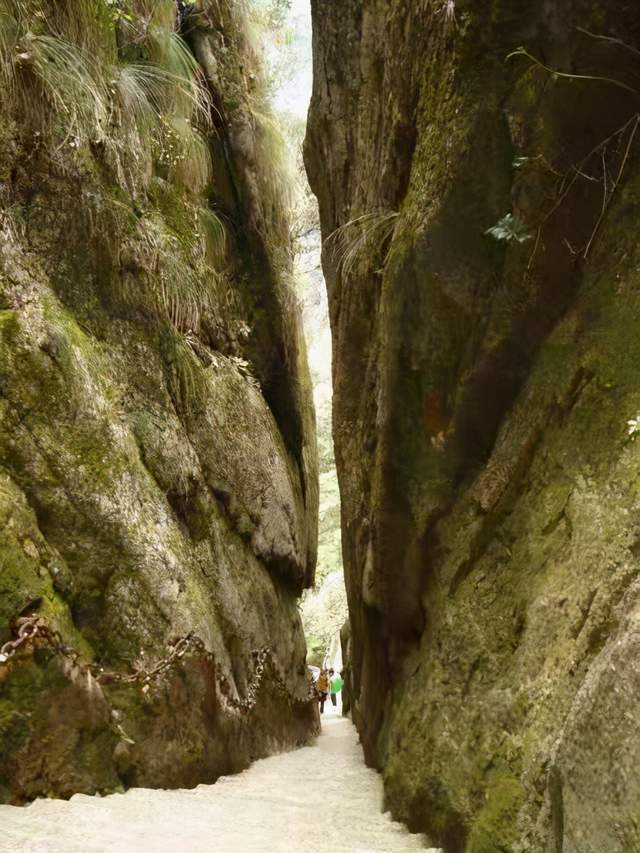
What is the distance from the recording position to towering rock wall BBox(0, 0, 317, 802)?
15.1ft

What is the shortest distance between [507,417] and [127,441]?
3.15m

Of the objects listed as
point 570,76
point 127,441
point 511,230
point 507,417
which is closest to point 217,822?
point 507,417

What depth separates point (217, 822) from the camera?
12.7 ft

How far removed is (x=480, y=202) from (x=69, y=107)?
371 centimetres

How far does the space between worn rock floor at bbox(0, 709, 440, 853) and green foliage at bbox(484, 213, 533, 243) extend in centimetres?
324

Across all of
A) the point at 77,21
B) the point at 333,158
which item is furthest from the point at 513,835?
the point at 77,21

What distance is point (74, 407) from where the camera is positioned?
17.8ft

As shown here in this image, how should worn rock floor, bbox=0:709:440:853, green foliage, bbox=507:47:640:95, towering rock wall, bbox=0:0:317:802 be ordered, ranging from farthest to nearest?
towering rock wall, bbox=0:0:317:802
green foliage, bbox=507:47:640:95
worn rock floor, bbox=0:709:440:853

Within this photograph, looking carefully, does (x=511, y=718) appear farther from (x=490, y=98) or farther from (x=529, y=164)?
(x=490, y=98)

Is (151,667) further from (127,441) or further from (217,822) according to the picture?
(127,441)

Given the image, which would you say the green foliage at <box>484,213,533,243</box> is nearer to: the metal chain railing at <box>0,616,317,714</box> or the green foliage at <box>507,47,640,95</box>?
the green foliage at <box>507,47,640,95</box>

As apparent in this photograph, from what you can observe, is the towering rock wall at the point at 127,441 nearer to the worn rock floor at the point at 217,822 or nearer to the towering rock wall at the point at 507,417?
the worn rock floor at the point at 217,822

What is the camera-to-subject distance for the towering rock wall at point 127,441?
459cm

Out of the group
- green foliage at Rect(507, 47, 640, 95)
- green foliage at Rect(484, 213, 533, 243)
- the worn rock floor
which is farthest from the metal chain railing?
green foliage at Rect(507, 47, 640, 95)
